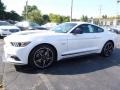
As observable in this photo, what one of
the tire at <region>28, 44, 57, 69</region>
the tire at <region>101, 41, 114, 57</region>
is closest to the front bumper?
the tire at <region>28, 44, 57, 69</region>

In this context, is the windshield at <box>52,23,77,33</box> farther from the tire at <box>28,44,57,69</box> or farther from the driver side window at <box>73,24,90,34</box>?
the tire at <box>28,44,57,69</box>

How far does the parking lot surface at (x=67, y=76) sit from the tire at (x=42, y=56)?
0.62 feet

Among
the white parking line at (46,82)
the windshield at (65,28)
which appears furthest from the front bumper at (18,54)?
the windshield at (65,28)

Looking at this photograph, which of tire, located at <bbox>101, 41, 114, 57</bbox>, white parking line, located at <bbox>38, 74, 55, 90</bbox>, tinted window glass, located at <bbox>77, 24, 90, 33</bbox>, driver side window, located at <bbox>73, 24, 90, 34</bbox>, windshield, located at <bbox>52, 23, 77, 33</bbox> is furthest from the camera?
tire, located at <bbox>101, 41, 114, 57</bbox>

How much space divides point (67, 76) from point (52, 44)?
1.14 metres

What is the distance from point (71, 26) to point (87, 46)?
35.2 inches

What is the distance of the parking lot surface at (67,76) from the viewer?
4.72 m

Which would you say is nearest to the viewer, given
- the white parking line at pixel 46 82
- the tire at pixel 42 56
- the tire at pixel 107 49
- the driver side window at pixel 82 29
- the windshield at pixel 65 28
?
the white parking line at pixel 46 82

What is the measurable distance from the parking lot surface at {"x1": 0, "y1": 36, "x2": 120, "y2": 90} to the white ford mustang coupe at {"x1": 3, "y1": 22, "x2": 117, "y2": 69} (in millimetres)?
Result: 318

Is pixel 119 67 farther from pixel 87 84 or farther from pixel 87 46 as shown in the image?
pixel 87 84

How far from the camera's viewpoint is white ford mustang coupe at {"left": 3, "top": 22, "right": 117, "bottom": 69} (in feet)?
18.5

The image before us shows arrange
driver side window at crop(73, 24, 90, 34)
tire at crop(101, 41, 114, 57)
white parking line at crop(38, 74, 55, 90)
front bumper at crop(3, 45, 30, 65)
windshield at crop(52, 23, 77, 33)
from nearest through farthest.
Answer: white parking line at crop(38, 74, 55, 90)
front bumper at crop(3, 45, 30, 65)
driver side window at crop(73, 24, 90, 34)
windshield at crop(52, 23, 77, 33)
tire at crop(101, 41, 114, 57)

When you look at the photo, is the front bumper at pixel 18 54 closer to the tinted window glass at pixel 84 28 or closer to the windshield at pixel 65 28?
the windshield at pixel 65 28

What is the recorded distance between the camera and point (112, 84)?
16.3 feet
